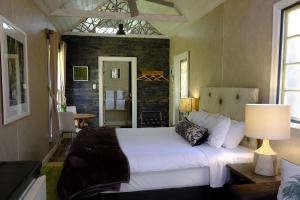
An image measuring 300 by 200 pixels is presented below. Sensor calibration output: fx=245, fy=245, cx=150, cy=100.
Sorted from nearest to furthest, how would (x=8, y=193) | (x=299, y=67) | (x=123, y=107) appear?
(x=8, y=193), (x=299, y=67), (x=123, y=107)

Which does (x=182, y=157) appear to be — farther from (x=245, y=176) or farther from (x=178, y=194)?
(x=245, y=176)

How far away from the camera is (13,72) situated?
8.04 ft

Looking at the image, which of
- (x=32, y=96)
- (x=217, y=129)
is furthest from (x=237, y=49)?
(x=32, y=96)

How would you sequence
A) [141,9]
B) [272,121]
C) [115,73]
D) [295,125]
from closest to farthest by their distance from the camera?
1. [272,121]
2. [295,125]
3. [141,9]
4. [115,73]

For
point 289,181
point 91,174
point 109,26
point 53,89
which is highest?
point 109,26

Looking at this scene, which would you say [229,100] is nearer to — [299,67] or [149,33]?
[299,67]

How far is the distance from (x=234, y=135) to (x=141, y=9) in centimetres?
419

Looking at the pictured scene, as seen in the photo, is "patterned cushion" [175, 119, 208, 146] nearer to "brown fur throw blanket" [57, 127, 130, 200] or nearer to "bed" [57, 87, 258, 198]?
"bed" [57, 87, 258, 198]

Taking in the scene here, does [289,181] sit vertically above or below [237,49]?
below

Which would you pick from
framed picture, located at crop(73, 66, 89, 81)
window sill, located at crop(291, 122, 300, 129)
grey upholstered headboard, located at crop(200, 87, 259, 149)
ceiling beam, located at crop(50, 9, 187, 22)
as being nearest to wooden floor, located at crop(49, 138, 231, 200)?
grey upholstered headboard, located at crop(200, 87, 259, 149)

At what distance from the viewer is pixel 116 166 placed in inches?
89.0

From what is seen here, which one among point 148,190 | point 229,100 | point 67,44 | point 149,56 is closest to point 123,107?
point 149,56

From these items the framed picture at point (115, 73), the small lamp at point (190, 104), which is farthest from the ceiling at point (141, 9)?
the framed picture at point (115, 73)

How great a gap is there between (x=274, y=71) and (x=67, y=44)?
5.17 m
